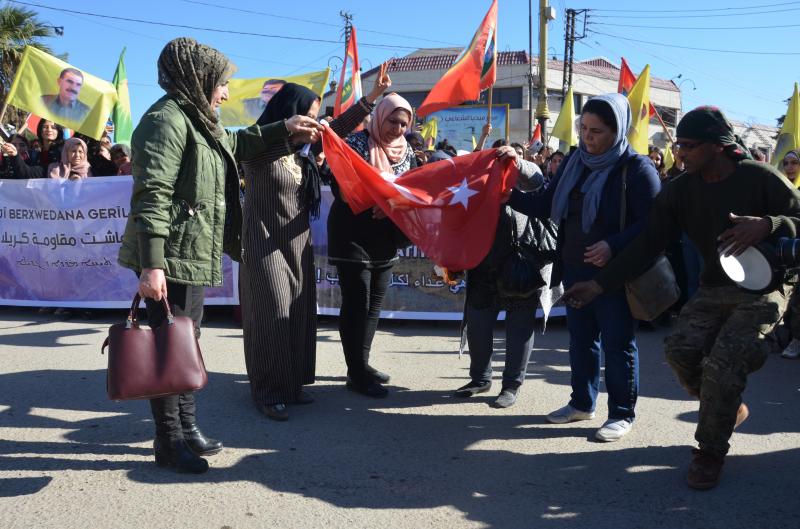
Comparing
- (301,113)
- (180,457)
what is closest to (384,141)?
(301,113)

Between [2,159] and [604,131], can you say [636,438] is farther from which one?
[2,159]

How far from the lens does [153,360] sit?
3.29 meters

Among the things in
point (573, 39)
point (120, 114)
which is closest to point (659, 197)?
point (120, 114)

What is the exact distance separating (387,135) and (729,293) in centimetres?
237

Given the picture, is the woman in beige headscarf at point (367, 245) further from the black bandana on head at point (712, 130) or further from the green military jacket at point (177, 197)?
the black bandana on head at point (712, 130)

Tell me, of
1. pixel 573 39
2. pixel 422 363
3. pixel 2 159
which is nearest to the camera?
pixel 422 363

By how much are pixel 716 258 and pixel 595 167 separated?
2.79ft

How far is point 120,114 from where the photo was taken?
36.1 feet

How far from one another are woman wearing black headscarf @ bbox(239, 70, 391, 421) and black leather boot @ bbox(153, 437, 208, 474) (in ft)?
3.03

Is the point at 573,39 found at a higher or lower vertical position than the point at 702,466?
higher

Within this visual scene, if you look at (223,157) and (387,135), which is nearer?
(223,157)

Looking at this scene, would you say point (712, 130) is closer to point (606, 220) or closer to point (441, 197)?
point (606, 220)

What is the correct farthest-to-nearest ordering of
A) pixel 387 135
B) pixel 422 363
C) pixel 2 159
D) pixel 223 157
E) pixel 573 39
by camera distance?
pixel 573 39
pixel 2 159
pixel 422 363
pixel 387 135
pixel 223 157

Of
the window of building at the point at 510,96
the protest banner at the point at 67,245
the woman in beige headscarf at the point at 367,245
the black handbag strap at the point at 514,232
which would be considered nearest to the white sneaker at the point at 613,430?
the black handbag strap at the point at 514,232
